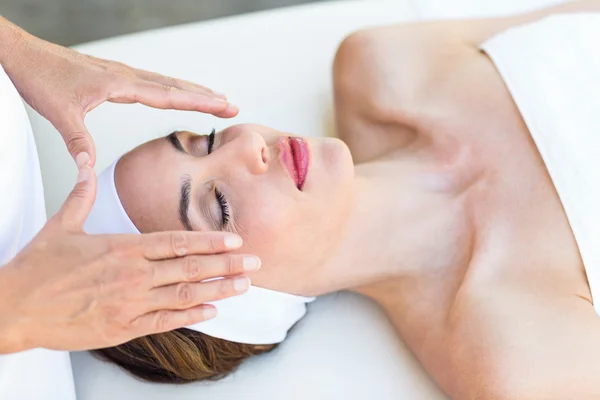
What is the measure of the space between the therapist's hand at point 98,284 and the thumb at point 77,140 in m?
0.20

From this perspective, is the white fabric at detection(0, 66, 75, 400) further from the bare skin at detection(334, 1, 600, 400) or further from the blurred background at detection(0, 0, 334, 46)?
the blurred background at detection(0, 0, 334, 46)

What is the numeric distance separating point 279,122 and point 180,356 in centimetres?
73

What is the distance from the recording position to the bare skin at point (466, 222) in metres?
1.22

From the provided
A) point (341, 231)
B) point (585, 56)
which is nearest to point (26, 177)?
point (341, 231)

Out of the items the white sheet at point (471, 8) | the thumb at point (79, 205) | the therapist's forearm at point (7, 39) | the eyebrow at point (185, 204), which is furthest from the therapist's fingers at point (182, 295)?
the white sheet at point (471, 8)

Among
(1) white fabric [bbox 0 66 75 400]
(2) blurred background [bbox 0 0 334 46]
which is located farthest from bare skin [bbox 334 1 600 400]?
(2) blurred background [bbox 0 0 334 46]

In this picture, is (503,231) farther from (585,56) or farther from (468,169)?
(585,56)

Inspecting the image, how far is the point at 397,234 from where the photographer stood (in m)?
1.45

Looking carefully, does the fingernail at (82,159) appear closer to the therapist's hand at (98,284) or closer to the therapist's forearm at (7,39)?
the therapist's hand at (98,284)

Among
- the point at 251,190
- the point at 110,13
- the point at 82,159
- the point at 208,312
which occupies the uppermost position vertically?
the point at 110,13

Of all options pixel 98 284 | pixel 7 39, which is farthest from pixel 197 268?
pixel 7 39

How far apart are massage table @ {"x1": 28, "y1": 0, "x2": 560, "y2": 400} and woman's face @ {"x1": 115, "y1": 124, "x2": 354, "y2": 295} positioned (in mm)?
243

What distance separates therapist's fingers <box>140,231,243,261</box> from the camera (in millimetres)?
962

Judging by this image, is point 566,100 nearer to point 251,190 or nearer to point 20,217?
point 251,190
